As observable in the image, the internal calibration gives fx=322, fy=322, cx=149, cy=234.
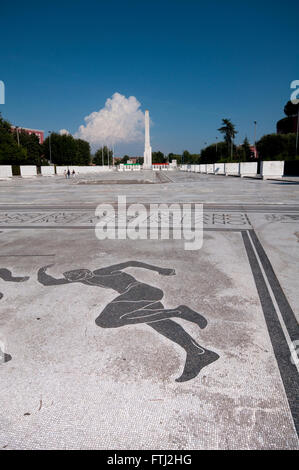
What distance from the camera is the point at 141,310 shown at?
3803mm

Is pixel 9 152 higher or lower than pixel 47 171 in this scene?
higher

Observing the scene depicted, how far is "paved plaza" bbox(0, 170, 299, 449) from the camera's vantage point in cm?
212

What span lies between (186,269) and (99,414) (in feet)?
10.7

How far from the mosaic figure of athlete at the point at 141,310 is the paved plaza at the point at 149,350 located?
0.01 metres

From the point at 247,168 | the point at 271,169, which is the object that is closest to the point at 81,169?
the point at 247,168

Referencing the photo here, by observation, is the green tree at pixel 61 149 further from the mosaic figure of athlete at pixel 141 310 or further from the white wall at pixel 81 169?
the mosaic figure of athlete at pixel 141 310

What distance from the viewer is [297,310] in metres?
3.76

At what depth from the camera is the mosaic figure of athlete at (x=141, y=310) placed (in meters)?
2.92

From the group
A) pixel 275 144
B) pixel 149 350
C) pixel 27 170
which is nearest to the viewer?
pixel 149 350

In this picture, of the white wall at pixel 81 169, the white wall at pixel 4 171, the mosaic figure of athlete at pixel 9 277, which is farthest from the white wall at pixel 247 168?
the white wall at pixel 81 169

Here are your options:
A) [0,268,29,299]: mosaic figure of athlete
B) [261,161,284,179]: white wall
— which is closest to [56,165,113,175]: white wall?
[261,161,284,179]: white wall

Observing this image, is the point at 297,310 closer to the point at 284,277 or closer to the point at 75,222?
the point at 284,277
